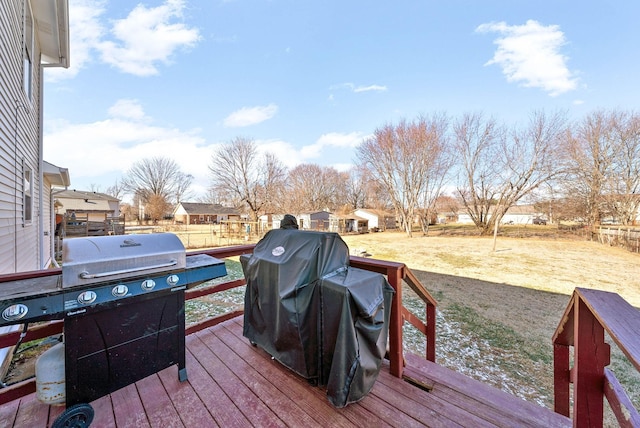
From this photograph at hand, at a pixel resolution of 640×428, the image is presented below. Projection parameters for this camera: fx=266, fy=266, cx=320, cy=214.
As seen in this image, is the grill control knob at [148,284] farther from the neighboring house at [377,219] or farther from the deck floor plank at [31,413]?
the neighboring house at [377,219]

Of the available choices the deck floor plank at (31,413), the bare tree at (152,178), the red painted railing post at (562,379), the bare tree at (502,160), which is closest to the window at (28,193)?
the deck floor plank at (31,413)

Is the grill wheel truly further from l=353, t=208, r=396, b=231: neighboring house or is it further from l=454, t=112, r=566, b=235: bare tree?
l=353, t=208, r=396, b=231: neighboring house

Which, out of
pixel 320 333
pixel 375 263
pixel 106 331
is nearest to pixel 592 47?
pixel 375 263

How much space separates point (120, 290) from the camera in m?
1.52

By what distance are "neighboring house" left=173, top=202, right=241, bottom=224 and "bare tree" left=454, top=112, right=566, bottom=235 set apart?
3064 cm

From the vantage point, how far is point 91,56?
23.7 ft

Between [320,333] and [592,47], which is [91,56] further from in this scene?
[592,47]

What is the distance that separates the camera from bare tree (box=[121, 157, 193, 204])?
125 feet

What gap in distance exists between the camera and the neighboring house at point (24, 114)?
3.45m

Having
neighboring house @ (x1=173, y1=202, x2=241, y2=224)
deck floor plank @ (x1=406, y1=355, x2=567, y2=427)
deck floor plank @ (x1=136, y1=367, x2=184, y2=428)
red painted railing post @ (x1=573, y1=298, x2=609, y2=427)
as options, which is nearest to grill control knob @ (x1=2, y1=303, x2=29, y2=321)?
deck floor plank @ (x1=136, y1=367, x2=184, y2=428)

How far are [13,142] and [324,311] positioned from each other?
5316 millimetres

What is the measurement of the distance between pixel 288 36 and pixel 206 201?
139ft

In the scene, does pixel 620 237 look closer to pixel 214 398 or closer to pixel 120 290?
pixel 214 398

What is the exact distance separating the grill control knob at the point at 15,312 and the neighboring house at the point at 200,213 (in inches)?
1573
